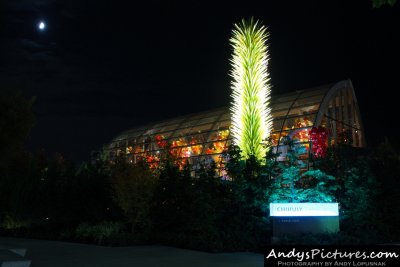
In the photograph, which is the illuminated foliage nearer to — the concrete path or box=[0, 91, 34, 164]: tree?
the concrete path

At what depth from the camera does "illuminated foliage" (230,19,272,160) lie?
17312mm

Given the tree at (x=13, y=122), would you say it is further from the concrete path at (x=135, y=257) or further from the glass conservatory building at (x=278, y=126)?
the concrete path at (x=135, y=257)

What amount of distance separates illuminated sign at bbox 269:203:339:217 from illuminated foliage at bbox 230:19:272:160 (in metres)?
2.74

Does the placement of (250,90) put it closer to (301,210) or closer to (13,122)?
(301,210)

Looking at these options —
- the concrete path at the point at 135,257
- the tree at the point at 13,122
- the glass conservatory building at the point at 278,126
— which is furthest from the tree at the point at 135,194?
the tree at the point at 13,122

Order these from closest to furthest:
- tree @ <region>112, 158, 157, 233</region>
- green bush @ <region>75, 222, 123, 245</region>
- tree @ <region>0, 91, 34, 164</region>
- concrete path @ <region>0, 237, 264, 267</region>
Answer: concrete path @ <region>0, 237, 264, 267</region>, green bush @ <region>75, 222, 123, 245</region>, tree @ <region>112, 158, 157, 233</region>, tree @ <region>0, 91, 34, 164</region>

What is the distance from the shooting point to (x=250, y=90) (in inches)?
692

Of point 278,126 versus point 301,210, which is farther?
point 278,126

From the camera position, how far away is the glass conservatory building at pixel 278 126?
2995cm

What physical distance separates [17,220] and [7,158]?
3546 mm

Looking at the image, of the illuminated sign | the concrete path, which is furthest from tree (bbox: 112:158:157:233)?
the illuminated sign

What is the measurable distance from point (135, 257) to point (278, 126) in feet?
64.1

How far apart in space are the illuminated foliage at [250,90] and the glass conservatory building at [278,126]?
885 centimetres

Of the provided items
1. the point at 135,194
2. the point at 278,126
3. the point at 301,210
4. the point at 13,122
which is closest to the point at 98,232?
the point at 135,194
